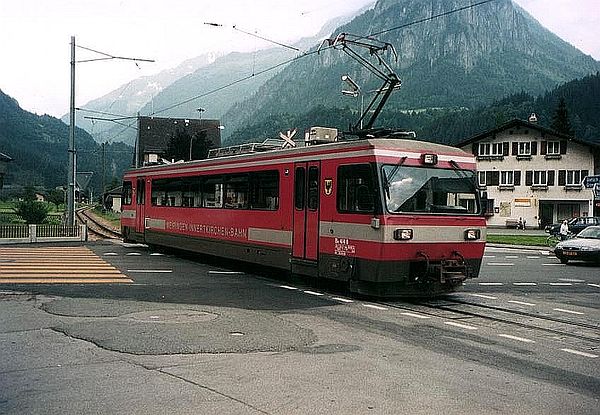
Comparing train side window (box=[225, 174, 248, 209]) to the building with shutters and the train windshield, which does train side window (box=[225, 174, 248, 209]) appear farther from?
the building with shutters

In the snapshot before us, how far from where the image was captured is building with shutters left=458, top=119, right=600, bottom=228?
218 feet

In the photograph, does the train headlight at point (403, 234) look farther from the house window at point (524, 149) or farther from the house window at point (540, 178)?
the house window at point (524, 149)

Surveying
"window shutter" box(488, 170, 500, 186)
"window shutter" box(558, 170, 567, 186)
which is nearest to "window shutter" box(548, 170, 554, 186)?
"window shutter" box(558, 170, 567, 186)

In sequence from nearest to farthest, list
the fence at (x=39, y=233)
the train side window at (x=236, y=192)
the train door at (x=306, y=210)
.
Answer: the train door at (x=306, y=210), the train side window at (x=236, y=192), the fence at (x=39, y=233)

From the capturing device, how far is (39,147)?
116 meters

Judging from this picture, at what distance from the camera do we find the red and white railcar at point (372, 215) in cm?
1305

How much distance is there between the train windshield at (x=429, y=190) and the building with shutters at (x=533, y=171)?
5528cm

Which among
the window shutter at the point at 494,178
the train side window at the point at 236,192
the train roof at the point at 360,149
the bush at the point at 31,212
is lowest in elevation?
the bush at the point at 31,212

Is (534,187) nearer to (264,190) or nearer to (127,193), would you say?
(127,193)

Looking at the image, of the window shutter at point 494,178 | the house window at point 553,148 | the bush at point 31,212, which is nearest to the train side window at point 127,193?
the bush at point 31,212

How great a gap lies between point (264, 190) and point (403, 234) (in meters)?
4.84

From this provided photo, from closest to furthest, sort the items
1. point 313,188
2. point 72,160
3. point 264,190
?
point 313,188
point 264,190
point 72,160

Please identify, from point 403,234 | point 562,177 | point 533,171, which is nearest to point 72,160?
point 403,234

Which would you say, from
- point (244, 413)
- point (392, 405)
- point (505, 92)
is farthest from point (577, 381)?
point (505, 92)
